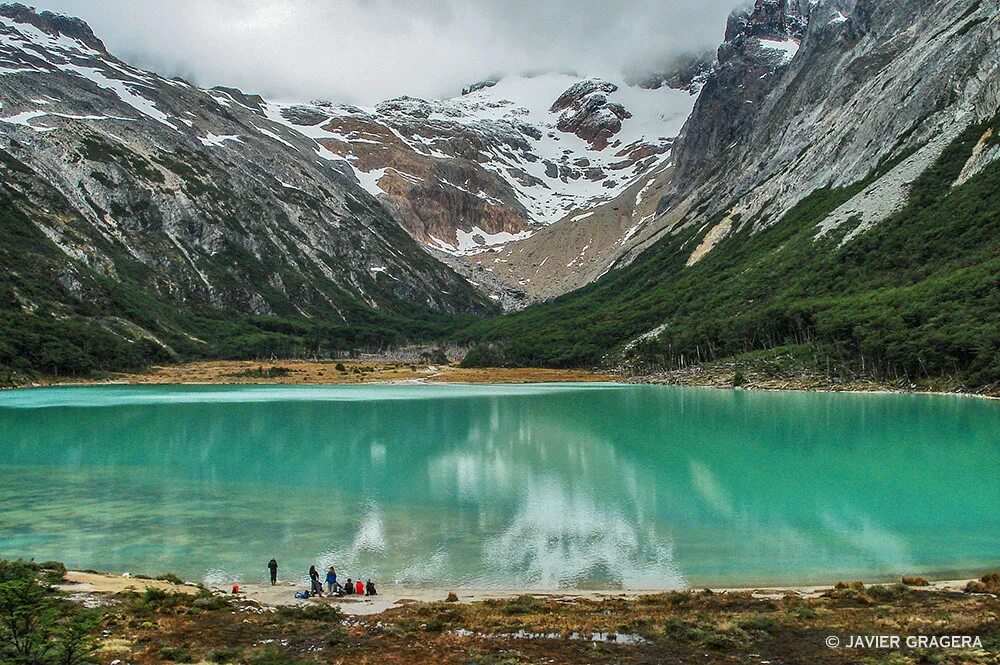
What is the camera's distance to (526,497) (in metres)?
31.5

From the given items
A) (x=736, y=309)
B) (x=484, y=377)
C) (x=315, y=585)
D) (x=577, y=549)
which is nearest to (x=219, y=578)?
(x=315, y=585)

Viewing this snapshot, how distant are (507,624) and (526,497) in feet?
53.1

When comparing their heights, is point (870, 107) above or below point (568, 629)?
above

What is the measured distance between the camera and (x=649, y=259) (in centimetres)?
19925

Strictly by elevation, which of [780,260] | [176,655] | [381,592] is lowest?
[381,592]

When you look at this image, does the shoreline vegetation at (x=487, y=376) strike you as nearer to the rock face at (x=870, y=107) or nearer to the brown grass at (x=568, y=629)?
the rock face at (x=870, y=107)

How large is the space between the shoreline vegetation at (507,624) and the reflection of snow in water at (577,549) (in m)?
1.77

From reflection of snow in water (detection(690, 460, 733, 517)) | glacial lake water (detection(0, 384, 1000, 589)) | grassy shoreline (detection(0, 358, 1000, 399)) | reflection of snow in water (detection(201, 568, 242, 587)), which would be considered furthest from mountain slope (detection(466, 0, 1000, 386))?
reflection of snow in water (detection(201, 568, 242, 587))

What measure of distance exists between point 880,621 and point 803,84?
201896 millimetres

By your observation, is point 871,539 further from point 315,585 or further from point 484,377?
point 484,377

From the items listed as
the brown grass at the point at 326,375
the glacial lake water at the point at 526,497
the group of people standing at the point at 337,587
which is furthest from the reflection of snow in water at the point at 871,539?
the brown grass at the point at 326,375

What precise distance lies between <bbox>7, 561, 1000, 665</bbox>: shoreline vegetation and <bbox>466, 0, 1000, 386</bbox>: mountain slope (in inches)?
2460

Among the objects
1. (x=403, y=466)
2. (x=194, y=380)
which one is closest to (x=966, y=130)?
(x=403, y=466)

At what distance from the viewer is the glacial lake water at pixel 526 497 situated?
22.0 m
